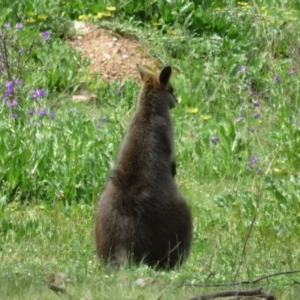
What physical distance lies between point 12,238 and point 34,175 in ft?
4.26

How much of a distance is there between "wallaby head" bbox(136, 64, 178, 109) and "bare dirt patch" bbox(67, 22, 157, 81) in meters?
4.44

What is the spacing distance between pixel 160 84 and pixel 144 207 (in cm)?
113

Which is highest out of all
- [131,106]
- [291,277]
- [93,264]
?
[291,277]

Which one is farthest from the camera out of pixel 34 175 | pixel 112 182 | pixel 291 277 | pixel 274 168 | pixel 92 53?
pixel 92 53

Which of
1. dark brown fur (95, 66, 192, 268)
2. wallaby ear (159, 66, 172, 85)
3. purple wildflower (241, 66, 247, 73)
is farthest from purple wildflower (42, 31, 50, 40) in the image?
dark brown fur (95, 66, 192, 268)

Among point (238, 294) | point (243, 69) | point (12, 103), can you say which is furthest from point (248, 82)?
point (238, 294)

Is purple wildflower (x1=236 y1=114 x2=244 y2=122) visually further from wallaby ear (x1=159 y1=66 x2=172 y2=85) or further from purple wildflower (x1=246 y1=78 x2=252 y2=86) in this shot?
wallaby ear (x1=159 y1=66 x2=172 y2=85)

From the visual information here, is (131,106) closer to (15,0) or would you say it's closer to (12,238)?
(15,0)

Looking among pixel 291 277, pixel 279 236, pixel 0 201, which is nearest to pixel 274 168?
pixel 279 236

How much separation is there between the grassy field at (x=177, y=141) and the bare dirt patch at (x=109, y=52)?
0.54 feet

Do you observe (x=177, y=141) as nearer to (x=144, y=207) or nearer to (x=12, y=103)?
(x=12, y=103)

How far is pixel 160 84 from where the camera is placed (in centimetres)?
736

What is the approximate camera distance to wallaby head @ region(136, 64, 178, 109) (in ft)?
23.8

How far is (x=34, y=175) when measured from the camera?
360 inches
